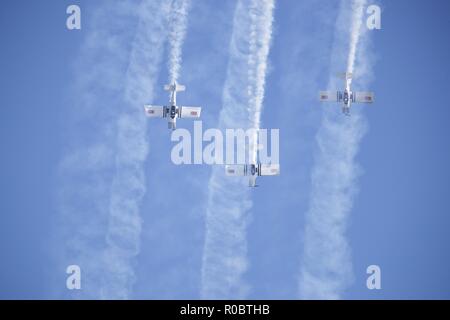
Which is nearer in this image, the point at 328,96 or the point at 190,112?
the point at 190,112

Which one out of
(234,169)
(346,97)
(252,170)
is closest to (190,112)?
(234,169)

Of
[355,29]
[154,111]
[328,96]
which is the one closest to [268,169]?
[328,96]

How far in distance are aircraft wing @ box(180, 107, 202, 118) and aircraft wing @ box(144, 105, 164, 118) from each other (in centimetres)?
142

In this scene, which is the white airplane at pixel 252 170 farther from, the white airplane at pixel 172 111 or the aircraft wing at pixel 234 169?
the white airplane at pixel 172 111

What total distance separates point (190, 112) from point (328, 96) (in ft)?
32.2

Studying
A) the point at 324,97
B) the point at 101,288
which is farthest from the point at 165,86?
the point at 101,288

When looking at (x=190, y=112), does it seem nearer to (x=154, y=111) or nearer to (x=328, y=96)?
(x=154, y=111)

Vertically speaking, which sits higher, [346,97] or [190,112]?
[346,97]

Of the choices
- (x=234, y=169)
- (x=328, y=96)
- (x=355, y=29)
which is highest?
(x=355, y=29)

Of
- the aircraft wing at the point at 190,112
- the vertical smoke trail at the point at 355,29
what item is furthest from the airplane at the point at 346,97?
the aircraft wing at the point at 190,112

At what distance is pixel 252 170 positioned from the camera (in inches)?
2194

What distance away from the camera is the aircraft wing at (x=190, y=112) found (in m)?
56.4
